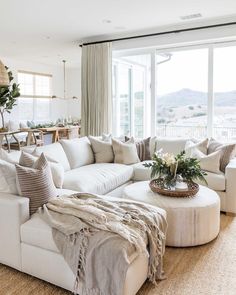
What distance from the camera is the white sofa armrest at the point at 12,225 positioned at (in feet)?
7.55

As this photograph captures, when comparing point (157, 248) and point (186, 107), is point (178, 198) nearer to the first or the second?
point (157, 248)

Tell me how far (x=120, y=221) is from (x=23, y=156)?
1.16m

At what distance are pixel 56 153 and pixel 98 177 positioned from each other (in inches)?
25.9

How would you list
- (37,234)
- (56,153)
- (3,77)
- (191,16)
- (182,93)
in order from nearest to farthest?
(37,234) → (3,77) → (56,153) → (191,16) → (182,93)

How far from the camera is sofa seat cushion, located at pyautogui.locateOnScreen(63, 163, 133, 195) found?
337 cm

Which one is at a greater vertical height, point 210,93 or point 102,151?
point 210,93

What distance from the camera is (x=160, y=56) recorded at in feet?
19.7

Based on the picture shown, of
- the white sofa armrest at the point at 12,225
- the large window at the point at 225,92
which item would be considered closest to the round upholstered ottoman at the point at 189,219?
the white sofa armrest at the point at 12,225

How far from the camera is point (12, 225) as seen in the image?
2328 mm

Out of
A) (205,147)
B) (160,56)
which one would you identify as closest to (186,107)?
(160,56)

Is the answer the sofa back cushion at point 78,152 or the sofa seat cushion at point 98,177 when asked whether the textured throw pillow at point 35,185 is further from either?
the sofa back cushion at point 78,152

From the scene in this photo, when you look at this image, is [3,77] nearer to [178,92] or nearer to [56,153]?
[56,153]

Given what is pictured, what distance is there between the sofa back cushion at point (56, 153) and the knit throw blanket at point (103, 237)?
1.26 m

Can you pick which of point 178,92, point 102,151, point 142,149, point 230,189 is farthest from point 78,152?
point 178,92
